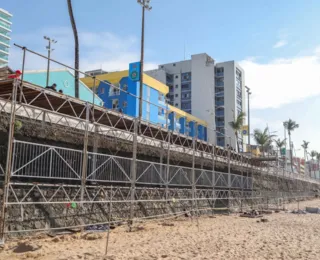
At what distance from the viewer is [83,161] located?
1234 cm

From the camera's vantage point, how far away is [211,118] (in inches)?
2889

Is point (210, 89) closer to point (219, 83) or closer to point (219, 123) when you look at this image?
point (219, 83)

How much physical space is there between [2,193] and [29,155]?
54.0 inches

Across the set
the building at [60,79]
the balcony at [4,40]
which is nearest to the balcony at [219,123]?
the building at [60,79]

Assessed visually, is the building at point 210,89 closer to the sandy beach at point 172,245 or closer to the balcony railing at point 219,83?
the balcony railing at point 219,83

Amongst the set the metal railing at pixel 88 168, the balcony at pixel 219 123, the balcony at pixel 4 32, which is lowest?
the metal railing at pixel 88 168

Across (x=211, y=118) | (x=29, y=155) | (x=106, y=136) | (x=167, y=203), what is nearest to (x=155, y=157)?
(x=167, y=203)

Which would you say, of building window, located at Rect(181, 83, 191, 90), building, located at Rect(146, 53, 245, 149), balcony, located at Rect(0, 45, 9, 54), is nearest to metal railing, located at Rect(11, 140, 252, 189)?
building, located at Rect(146, 53, 245, 149)

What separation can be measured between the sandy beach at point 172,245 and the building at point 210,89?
60366mm

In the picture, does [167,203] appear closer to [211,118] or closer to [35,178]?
[35,178]

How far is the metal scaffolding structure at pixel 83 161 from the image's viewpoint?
35.6 ft

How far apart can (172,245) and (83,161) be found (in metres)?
4.15

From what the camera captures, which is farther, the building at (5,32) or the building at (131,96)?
the building at (5,32)

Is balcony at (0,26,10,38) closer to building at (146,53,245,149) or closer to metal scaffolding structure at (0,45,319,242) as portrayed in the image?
building at (146,53,245,149)
